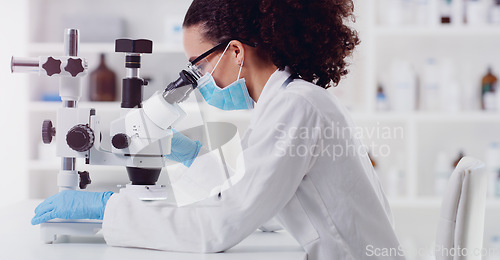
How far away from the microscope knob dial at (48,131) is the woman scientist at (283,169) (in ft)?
0.42

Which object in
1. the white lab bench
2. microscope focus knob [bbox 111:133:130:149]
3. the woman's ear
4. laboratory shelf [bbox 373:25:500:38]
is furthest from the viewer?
laboratory shelf [bbox 373:25:500:38]

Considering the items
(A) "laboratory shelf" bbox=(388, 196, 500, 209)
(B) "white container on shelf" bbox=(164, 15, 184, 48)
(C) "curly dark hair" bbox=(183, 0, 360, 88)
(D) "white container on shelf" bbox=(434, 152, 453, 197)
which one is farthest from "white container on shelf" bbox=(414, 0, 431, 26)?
(C) "curly dark hair" bbox=(183, 0, 360, 88)

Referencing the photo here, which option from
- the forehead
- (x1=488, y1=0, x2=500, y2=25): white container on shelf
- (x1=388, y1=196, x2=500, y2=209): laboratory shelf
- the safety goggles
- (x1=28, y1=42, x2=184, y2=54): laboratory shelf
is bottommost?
(x1=388, y1=196, x2=500, y2=209): laboratory shelf

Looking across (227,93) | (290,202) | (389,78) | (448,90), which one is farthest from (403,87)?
(290,202)

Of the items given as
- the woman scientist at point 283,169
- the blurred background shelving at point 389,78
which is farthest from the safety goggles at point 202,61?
the blurred background shelving at point 389,78

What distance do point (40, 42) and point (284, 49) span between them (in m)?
2.24

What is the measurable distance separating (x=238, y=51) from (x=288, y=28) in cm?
15

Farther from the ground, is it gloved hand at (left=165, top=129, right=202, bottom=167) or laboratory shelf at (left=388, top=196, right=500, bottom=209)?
gloved hand at (left=165, top=129, right=202, bottom=167)

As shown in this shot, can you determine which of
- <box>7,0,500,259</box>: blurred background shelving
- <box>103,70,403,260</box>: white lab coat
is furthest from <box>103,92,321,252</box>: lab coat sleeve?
<box>7,0,500,259</box>: blurred background shelving

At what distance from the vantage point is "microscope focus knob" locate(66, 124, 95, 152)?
101 centimetres

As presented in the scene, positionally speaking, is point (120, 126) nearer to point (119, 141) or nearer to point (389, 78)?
point (119, 141)

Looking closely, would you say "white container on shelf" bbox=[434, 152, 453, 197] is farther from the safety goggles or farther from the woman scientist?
the safety goggles

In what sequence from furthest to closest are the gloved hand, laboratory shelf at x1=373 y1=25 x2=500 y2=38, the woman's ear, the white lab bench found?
laboratory shelf at x1=373 y1=25 x2=500 y2=38, the gloved hand, the woman's ear, the white lab bench

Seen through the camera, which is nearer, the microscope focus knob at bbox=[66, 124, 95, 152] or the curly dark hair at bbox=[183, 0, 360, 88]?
the microscope focus knob at bbox=[66, 124, 95, 152]
